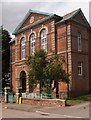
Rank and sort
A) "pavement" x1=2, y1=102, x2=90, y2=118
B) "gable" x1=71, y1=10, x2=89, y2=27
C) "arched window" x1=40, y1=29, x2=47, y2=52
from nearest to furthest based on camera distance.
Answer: "pavement" x1=2, y1=102, x2=90, y2=118, "gable" x1=71, y1=10, x2=89, y2=27, "arched window" x1=40, y1=29, x2=47, y2=52

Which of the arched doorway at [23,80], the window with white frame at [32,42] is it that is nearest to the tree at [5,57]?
the arched doorway at [23,80]

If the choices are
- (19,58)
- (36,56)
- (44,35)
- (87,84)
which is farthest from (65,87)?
(19,58)

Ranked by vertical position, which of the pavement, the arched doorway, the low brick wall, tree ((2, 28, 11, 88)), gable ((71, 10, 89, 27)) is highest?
gable ((71, 10, 89, 27))

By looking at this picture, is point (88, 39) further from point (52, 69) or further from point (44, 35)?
→ point (52, 69)

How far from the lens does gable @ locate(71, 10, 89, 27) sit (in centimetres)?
3316

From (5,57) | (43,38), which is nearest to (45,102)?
(43,38)

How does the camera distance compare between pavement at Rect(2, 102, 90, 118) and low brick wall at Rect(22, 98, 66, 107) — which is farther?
low brick wall at Rect(22, 98, 66, 107)

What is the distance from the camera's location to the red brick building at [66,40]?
31.8 meters

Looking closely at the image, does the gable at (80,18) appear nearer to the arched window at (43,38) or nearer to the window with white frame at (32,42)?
the arched window at (43,38)

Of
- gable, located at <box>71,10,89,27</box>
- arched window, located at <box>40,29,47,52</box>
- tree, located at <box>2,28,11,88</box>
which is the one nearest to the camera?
gable, located at <box>71,10,89,27</box>

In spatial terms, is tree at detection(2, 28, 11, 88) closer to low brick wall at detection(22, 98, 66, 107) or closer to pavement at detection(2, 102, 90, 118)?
low brick wall at detection(22, 98, 66, 107)

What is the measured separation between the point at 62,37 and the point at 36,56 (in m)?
5.33

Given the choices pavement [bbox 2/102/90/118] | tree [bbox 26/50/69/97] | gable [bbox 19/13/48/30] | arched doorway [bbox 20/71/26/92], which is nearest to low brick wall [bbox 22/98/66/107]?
pavement [bbox 2/102/90/118]

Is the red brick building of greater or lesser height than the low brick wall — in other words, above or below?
above
